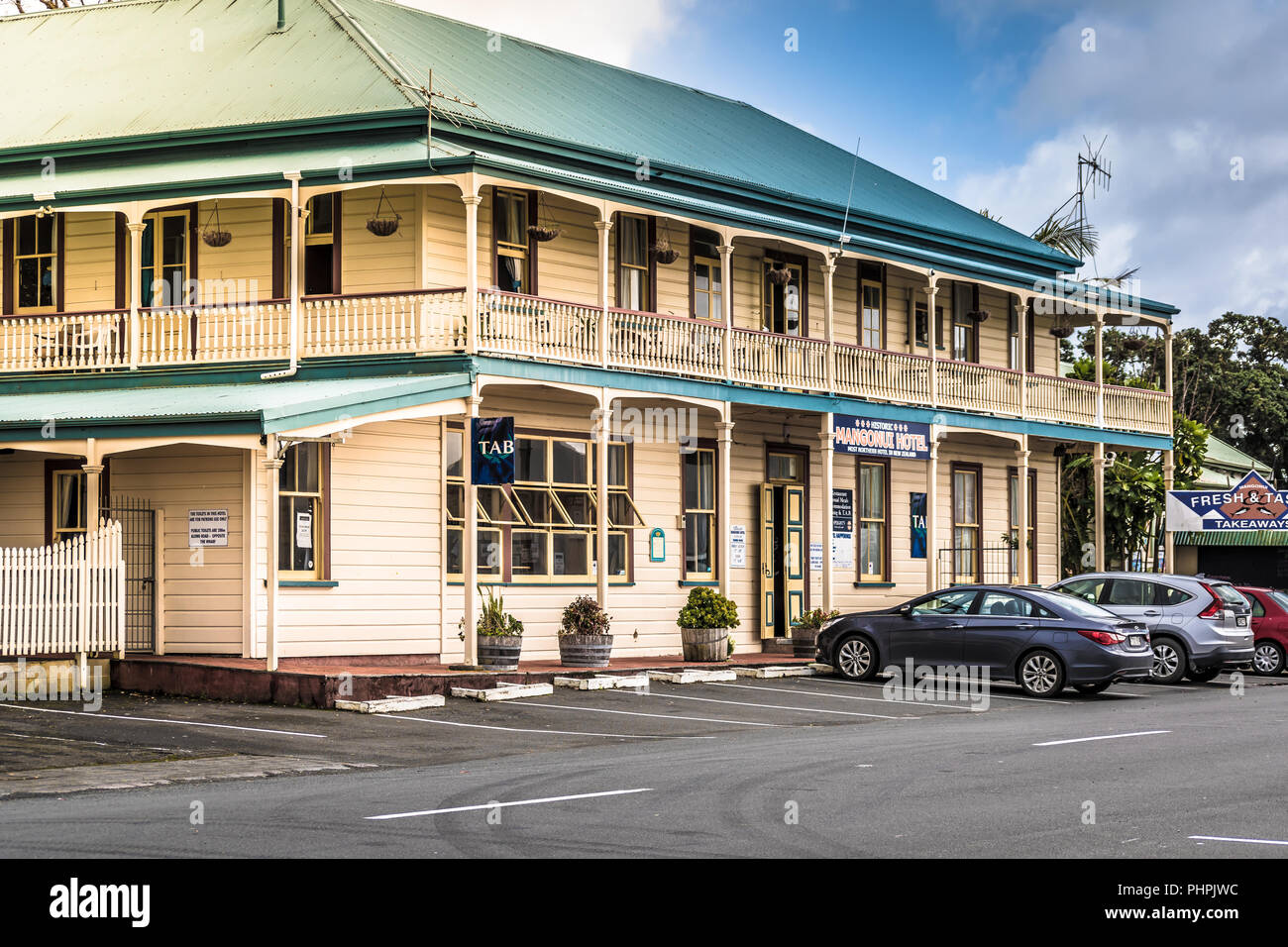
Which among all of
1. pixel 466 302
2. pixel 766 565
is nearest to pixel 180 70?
pixel 466 302

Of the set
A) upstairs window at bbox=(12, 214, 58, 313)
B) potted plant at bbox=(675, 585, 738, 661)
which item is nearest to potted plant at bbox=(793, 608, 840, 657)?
potted plant at bbox=(675, 585, 738, 661)

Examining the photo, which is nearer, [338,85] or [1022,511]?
[338,85]

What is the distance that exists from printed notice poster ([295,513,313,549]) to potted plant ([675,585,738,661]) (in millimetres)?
5732

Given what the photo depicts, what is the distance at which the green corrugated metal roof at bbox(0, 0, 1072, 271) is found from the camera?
2484 centimetres

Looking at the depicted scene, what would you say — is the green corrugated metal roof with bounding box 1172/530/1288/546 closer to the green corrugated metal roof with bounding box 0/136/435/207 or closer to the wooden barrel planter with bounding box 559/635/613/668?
the wooden barrel planter with bounding box 559/635/613/668

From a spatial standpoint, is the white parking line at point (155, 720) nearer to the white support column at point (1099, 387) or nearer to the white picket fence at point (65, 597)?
the white picket fence at point (65, 597)

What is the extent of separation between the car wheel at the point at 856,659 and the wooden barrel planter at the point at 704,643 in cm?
167

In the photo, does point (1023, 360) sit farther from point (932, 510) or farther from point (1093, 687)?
point (1093, 687)

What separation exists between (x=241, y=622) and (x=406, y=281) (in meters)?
5.14

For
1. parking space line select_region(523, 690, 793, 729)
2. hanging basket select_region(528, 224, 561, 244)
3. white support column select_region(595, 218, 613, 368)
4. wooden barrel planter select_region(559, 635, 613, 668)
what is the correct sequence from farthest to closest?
hanging basket select_region(528, 224, 561, 244), white support column select_region(595, 218, 613, 368), wooden barrel planter select_region(559, 635, 613, 668), parking space line select_region(523, 690, 793, 729)

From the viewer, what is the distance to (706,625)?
2503 cm

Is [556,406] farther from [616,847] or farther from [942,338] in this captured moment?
[616,847]

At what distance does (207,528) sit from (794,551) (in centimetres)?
1103

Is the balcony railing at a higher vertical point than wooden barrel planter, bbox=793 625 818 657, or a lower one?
higher
